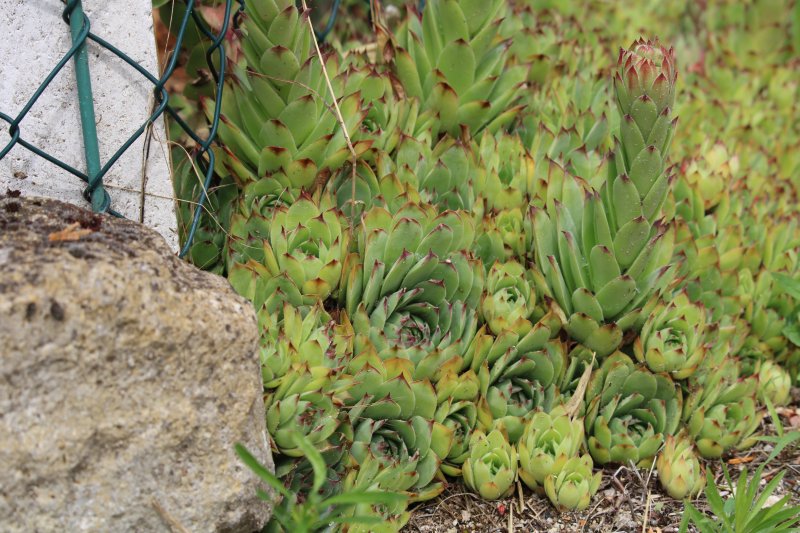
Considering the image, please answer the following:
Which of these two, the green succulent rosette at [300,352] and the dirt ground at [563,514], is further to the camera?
the dirt ground at [563,514]

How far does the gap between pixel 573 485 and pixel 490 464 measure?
0.20m

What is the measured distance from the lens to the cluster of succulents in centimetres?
190

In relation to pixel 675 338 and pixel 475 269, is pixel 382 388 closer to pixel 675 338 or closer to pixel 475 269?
pixel 475 269

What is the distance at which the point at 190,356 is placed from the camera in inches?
58.5

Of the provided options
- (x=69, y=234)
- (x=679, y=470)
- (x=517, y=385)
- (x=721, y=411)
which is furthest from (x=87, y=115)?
(x=721, y=411)

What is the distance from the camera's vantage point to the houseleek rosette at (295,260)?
1.92 metres

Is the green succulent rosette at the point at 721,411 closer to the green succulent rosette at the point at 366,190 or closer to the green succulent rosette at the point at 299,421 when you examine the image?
the green succulent rosette at the point at 366,190

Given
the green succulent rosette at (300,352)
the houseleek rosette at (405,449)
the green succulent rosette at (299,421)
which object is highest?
the green succulent rosette at (300,352)

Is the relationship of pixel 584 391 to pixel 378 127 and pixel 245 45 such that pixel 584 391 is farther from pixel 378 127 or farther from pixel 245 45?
pixel 245 45

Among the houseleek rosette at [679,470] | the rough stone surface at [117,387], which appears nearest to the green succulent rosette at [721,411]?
the houseleek rosette at [679,470]

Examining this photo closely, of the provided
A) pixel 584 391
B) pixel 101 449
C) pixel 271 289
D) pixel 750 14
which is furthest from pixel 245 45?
pixel 750 14

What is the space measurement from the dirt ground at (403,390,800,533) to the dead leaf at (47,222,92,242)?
1.00 m

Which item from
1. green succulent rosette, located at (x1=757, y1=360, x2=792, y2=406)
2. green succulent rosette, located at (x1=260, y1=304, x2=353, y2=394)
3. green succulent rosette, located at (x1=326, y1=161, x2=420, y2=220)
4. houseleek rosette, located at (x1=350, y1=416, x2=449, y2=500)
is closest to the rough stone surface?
green succulent rosette, located at (x1=260, y1=304, x2=353, y2=394)

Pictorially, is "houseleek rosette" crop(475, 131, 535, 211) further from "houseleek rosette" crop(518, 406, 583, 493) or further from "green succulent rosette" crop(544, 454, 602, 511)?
"green succulent rosette" crop(544, 454, 602, 511)
